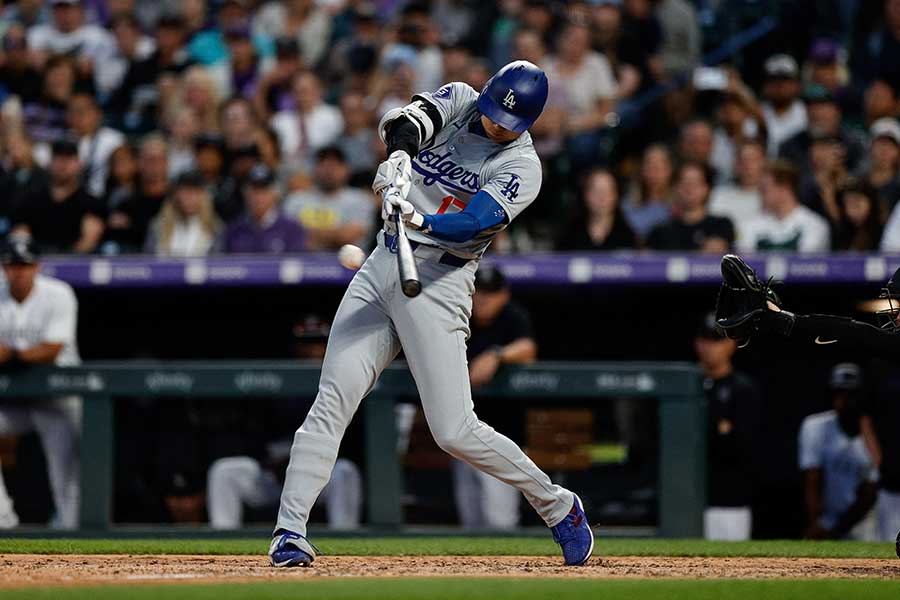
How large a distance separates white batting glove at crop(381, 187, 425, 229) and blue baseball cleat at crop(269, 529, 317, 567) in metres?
1.17

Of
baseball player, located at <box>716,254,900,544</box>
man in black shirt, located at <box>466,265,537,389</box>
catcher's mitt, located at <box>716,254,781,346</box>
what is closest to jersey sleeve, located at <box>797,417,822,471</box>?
man in black shirt, located at <box>466,265,537,389</box>

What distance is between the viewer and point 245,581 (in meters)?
4.63

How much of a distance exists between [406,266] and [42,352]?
370 centimetres

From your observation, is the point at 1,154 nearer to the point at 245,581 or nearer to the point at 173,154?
the point at 173,154

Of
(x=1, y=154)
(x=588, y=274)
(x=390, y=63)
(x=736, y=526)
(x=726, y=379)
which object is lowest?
(x=736, y=526)

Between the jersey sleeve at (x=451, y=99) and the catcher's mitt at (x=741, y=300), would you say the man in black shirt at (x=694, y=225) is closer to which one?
the catcher's mitt at (x=741, y=300)

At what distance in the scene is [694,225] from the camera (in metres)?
8.28

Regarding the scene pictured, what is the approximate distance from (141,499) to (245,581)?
10.0ft

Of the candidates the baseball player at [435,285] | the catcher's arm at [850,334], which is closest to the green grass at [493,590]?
the baseball player at [435,285]

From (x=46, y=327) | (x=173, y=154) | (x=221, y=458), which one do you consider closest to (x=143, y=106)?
(x=173, y=154)

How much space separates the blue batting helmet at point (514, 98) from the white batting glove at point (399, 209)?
0.49 meters

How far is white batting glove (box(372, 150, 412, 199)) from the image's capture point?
16.0 ft

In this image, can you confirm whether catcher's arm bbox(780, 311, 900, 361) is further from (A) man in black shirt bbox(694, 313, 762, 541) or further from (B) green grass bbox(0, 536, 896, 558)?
(A) man in black shirt bbox(694, 313, 762, 541)

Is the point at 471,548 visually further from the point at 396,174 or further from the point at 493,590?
the point at 396,174
